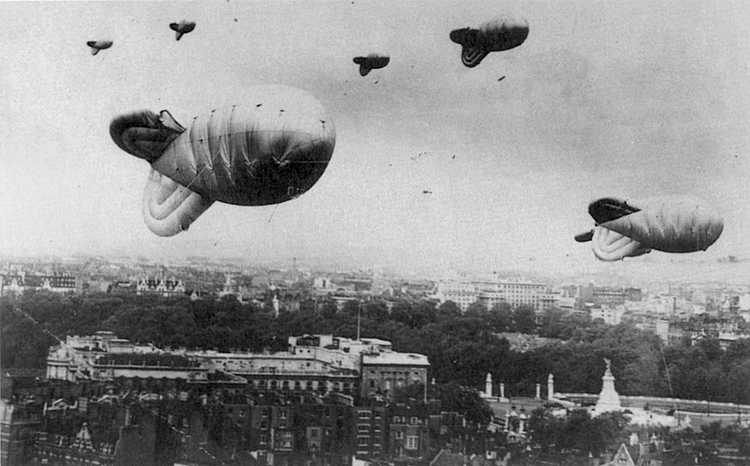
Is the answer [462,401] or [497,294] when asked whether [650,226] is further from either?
A: [462,401]

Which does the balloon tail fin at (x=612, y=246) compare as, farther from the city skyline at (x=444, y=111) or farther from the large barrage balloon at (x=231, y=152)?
the large barrage balloon at (x=231, y=152)

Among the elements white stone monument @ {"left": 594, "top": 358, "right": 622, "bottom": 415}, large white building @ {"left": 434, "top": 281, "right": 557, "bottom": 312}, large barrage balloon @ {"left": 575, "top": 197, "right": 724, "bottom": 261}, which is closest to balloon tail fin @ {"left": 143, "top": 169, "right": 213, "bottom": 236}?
large white building @ {"left": 434, "top": 281, "right": 557, "bottom": 312}

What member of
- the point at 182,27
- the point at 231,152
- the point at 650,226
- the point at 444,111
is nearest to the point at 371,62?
the point at 444,111

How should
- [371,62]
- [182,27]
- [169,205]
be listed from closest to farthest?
[371,62], [182,27], [169,205]

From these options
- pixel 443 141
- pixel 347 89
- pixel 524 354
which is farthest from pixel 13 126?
pixel 524 354

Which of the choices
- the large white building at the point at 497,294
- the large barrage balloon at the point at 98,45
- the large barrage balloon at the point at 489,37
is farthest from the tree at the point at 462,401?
the large barrage balloon at the point at 98,45

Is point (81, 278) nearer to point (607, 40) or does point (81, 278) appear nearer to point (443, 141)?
point (443, 141)
